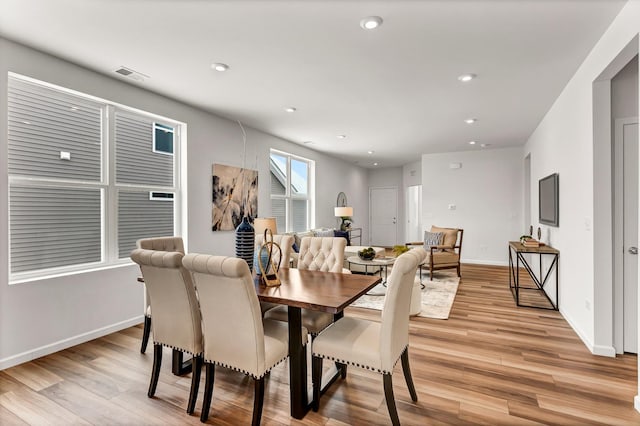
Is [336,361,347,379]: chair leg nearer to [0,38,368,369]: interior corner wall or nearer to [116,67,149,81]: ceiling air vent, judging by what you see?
[0,38,368,369]: interior corner wall

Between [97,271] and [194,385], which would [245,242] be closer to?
[194,385]

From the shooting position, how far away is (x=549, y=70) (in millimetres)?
3143

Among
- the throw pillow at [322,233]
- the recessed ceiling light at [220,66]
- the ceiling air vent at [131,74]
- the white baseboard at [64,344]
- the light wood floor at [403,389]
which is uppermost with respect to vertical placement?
the ceiling air vent at [131,74]

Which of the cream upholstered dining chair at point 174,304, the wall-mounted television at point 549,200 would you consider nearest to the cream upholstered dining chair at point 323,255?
the cream upholstered dining chair at point 174,304

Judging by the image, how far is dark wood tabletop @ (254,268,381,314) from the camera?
1.85m

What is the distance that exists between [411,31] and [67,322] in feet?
12.4

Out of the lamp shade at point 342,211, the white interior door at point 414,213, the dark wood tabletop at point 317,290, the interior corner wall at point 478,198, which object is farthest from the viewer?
the white interior door at point 414,213

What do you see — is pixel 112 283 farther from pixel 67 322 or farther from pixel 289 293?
pixel 289 293

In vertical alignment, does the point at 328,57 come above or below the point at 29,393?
above

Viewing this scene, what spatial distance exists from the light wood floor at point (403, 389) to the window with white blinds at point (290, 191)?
11.4 feet

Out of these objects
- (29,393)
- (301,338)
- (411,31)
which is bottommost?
(29,393)

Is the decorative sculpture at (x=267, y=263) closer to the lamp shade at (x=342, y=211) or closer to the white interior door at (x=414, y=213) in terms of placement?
the lamp shade at (x=342, y=211)

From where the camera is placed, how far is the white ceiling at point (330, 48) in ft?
7.10

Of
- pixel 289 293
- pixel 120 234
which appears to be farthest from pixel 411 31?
pixel 120 234
